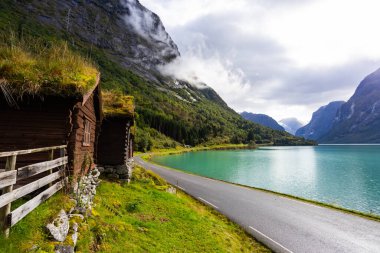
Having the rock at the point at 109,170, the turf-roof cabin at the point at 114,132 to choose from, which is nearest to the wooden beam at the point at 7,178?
the turf-roof cabin at the point at 114,132

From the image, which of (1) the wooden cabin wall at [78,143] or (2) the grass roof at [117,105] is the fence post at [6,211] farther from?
(2) the grass roof at [117,105]

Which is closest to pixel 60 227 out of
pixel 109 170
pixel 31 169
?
pixel 31 169

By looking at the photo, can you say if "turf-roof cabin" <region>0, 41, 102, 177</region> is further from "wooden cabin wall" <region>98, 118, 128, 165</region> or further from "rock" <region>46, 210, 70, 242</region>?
"wooden cabin wall" <region>98, 118, 128, 165</region>

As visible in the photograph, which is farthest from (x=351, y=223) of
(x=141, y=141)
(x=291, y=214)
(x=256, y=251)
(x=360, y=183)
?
(x=141, y=141)

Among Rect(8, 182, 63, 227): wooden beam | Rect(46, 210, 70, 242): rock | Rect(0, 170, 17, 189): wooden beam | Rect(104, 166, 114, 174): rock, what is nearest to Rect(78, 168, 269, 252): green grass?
Rect(46, 210, 70, 242): rock

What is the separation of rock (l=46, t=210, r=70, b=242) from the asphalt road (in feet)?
36.2

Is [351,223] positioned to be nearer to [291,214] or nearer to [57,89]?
[291,214]

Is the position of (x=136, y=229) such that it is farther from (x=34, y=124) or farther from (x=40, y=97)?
(x=40, y=97)

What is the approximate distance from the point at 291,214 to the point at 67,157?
17.5 metres

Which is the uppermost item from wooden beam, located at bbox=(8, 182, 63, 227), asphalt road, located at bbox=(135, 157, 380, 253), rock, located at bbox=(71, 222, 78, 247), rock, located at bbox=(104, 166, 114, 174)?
wooden beam, located at bbox=(8, 182, 63, 227)

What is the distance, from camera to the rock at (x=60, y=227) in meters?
8.48

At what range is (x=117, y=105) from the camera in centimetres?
2764

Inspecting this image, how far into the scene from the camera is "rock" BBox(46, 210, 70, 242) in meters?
8.48

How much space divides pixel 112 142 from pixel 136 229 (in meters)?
14.9
